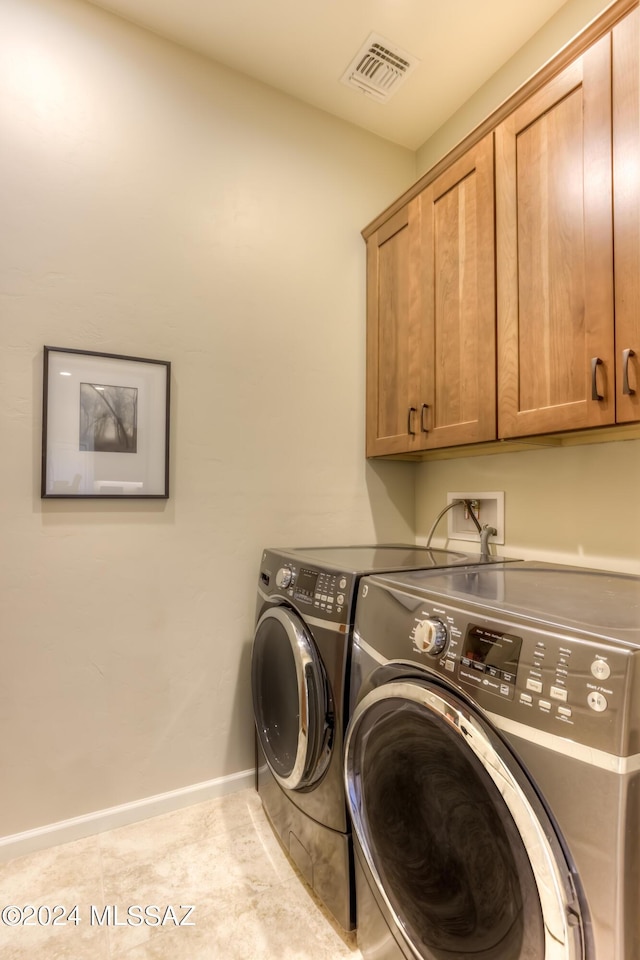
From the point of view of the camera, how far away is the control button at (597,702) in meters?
0.66

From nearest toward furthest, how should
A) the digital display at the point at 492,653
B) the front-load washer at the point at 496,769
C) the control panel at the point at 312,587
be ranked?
the front-load washer at the point at 496,769 < the digital display at the point at 492,653 < the control panel at the point at 312,587

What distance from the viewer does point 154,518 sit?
1.69 meters

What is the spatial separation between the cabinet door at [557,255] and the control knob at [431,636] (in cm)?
68

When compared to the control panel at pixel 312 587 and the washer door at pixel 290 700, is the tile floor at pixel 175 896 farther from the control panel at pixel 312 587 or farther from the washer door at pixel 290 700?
the control panel at pixel 312 587

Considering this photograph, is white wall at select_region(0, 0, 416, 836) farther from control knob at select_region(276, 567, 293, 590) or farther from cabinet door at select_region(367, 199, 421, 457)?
control knob at select_region(276, 567, 293, 590)

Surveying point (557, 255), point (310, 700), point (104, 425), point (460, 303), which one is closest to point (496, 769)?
point (310, 700)

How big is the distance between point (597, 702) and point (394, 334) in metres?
1.55

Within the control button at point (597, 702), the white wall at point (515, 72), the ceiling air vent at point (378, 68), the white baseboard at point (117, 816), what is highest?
the ceiling air vent at point (378, 68)

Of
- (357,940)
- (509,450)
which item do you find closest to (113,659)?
(357,940)

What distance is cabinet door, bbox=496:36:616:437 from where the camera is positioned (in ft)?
3.90

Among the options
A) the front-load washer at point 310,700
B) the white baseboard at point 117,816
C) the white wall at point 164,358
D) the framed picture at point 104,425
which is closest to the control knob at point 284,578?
the front-load washer at point 310,700

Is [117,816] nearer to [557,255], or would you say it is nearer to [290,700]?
[290,700]

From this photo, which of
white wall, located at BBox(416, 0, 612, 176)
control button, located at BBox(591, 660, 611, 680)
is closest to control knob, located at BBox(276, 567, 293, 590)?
control button, located at BBox(591, 660, 611, 680)

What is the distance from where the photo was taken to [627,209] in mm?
1138
